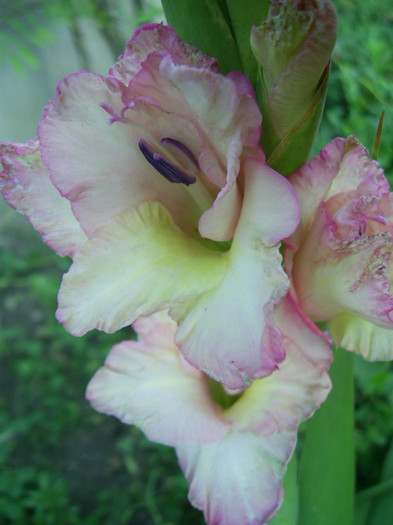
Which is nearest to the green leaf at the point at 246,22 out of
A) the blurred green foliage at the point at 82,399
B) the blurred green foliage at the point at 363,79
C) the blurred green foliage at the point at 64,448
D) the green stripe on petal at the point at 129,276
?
the green stripe on petal at the point at 129,276

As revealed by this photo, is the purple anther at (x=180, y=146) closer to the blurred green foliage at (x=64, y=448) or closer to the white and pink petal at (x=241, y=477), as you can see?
the white and pink petal at (x=241, y=477)

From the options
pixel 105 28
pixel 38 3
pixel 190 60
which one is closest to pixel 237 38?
pixel 190 60

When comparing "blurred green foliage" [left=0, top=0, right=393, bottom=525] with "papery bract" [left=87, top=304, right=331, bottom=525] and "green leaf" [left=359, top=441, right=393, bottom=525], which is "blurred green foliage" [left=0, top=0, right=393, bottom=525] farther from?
"papery bract" [left=87, top=304, right=331, bottom=525]

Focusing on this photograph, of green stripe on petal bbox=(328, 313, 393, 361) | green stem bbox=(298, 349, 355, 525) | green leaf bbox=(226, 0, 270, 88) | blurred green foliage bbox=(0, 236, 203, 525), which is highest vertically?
green leaf bbox=(226, 0, 270, 88)

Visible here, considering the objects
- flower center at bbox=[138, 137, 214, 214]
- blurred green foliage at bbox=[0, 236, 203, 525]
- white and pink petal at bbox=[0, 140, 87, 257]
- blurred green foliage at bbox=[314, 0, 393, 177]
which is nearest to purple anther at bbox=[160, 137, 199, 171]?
flower center at bbox=[138, 137, 214, 214]

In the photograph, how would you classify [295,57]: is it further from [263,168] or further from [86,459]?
[86,459]
